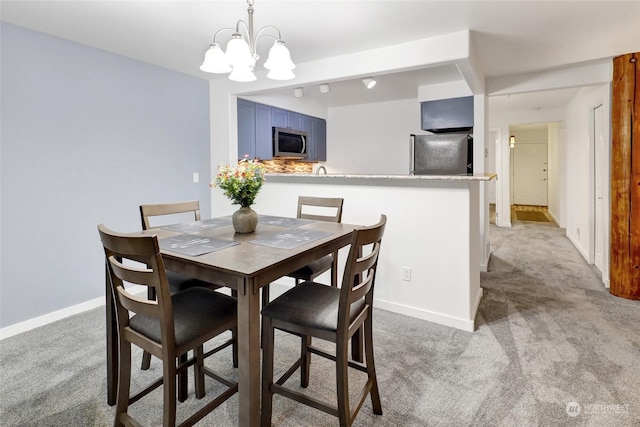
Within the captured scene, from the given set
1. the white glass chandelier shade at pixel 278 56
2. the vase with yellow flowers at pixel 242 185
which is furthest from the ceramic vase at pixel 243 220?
the white glass chandelier shade at pixel 278 56

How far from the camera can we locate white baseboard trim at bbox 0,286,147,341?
2540 mm

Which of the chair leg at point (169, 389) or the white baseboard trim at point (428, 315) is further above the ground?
the chair leg at point (169, 389)

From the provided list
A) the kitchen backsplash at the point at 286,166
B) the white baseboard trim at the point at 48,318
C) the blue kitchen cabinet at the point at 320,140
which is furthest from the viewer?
the blue kitchen cabinet at the point at 320,140

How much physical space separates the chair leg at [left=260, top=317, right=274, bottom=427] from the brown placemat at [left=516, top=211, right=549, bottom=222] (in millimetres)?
7853

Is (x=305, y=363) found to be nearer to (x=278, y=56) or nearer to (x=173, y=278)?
(x=173, y=278)

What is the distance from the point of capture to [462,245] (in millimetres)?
2545

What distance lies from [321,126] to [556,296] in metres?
4.38

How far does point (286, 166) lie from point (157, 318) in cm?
453

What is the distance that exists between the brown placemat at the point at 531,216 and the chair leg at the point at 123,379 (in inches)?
327

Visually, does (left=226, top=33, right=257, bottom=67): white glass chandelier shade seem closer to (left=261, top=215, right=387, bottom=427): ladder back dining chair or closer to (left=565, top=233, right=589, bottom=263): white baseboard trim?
(left=261, top=215, right=387, bottom=427): ladder back dining chair

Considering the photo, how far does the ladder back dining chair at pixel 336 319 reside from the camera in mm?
1368

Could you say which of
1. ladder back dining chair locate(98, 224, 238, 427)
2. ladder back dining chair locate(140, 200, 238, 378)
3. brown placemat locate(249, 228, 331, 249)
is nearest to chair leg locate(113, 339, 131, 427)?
ladder back dining chair locate(98, 224, 238, 427)

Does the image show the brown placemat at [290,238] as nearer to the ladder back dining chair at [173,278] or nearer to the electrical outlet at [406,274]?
the ladder back dining chair at [173,278]

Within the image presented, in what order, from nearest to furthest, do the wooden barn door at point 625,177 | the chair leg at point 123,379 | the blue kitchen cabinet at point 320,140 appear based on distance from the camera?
the chair leg at point 123,379, the wooden barn door at point 625,177, the blue kitchen cabinet at point 320,140
